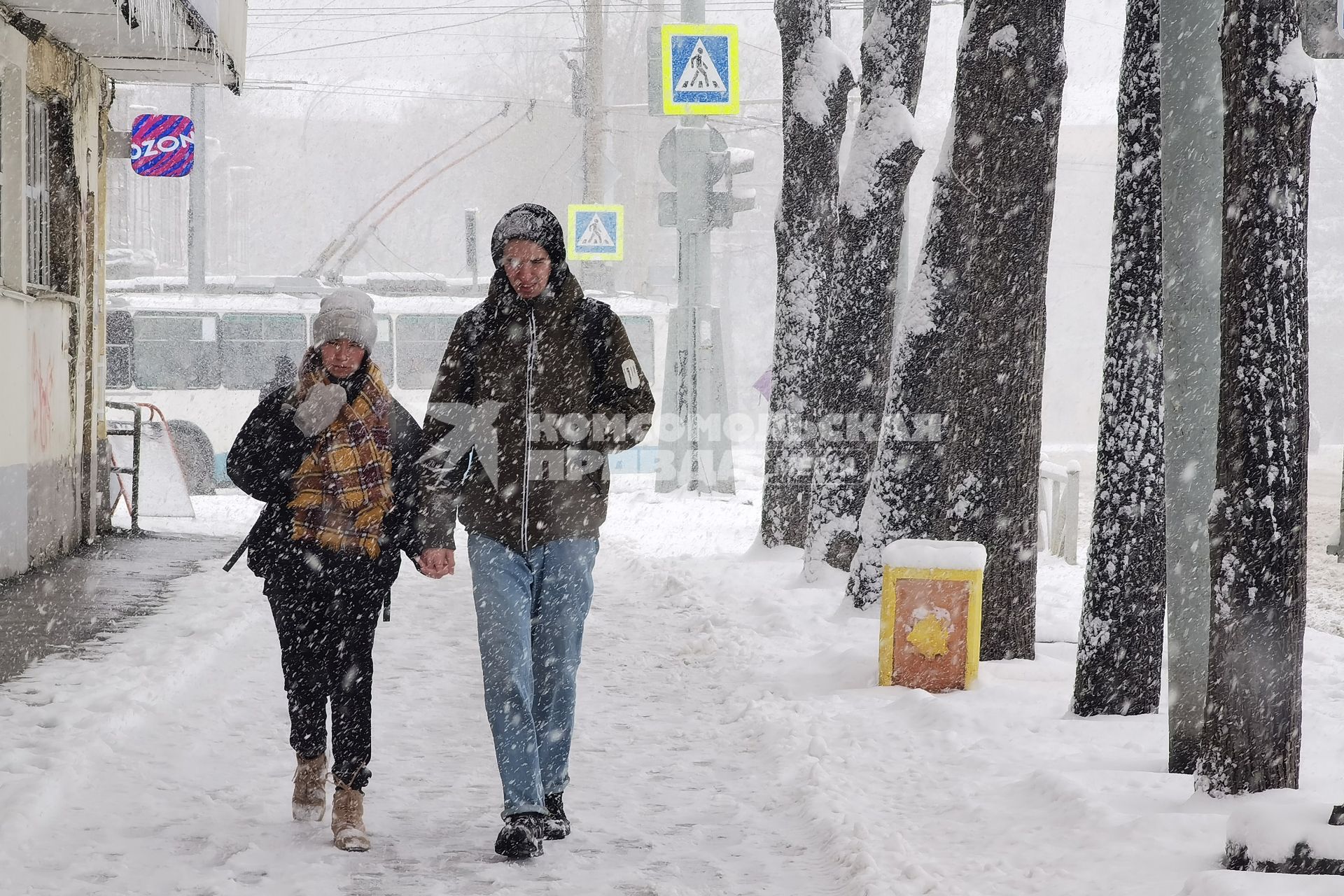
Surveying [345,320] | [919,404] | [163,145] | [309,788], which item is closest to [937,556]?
[919,404]

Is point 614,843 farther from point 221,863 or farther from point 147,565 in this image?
point 147,565

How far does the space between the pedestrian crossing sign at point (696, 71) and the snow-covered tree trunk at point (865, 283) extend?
5.67 meters

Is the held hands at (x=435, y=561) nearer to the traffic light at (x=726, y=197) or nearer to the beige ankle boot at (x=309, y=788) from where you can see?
the beige ankle boot at (x=309, y=788)

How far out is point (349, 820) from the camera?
488 centimetres

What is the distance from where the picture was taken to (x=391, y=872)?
15.3 feet

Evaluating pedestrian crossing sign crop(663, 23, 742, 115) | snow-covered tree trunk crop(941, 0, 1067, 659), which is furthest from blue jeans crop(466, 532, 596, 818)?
pedestrian crossing sign crop(663, 23, 742, 115)

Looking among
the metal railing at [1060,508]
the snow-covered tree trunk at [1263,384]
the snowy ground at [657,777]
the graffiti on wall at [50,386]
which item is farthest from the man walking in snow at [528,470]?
the metal railing at [1060,508]

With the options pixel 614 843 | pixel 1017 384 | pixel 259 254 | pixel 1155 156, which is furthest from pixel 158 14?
pixel 259 254

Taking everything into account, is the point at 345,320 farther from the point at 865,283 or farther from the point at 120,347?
the point at 120,347

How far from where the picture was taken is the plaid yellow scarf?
491 cm

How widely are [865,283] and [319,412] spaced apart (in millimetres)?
7093

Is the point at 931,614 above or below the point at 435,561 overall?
below

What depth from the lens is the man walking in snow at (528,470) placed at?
478 centimetres

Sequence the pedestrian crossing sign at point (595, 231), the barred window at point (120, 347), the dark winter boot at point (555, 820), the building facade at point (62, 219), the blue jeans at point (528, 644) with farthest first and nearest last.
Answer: the pedestrian crossing sign at point (595, 231), the barred window at point (120, 347), the building facade at point (62, 219), the dark winter boot at point (555, 820), the blue jeans at point (528, 644)
